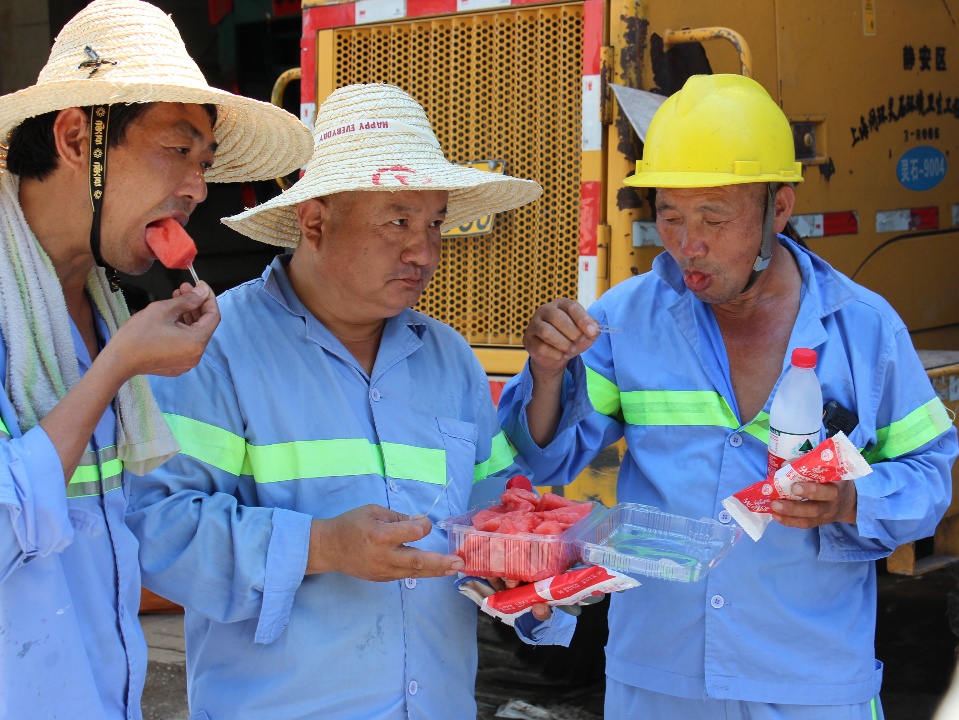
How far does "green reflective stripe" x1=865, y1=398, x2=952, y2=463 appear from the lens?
250 cm

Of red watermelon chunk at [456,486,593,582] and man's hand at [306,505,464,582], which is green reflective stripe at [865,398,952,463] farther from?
man's hand at [306,505,464,582]

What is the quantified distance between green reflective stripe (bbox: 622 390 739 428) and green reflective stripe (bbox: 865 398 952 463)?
1.17ft

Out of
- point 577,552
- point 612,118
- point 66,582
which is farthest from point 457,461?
point 612,118

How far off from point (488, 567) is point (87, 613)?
2.59ft

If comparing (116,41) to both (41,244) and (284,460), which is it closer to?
(41,244)

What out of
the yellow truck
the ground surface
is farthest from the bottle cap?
the ground surface

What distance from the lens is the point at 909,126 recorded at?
5.07m

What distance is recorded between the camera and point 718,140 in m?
2.57

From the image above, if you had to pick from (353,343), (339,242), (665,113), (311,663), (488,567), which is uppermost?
(665,113)

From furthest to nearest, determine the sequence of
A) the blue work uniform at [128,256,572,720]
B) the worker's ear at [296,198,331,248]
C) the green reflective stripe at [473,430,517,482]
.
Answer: the green reflective stripe at [473,430,517,482]
the worker's ear at [296,198,331,248]
the blue work uniform at [128,256,572,720]

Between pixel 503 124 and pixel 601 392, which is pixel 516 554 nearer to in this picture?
pixel 601 392

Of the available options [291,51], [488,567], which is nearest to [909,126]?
[488,567]

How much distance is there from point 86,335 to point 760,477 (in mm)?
1559

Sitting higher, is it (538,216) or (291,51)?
(291,51)
